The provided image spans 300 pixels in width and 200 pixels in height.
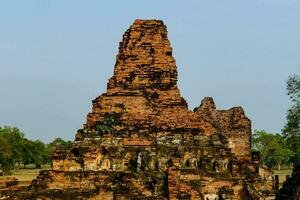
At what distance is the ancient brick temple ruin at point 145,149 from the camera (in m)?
17.0

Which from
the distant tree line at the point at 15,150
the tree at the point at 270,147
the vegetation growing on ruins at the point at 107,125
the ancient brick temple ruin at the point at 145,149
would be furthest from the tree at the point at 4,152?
the vegetation growing on ruins at the point at 107,125

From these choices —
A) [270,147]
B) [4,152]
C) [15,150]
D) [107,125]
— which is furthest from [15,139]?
[107,125]

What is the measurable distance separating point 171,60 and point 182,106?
6.27 feet

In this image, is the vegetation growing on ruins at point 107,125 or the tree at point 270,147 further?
the tree at point 270,147

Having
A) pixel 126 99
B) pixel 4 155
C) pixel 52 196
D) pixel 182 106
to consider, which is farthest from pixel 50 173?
pixel 4 155

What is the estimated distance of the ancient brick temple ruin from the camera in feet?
55.8

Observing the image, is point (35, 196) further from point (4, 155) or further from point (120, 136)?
point (4, 155)

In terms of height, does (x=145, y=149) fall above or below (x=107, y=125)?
below

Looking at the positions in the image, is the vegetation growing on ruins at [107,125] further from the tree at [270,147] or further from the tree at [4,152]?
the tree at [270,147]

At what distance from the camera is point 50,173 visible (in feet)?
58.2

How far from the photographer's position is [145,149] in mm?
19094

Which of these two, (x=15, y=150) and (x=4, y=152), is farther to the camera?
(x=15, y=150)

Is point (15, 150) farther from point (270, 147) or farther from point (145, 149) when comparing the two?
point (145, 149)

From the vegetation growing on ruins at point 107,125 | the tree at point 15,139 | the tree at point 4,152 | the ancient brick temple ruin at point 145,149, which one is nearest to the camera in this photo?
the ancient brick temple ruin at point 145,149
